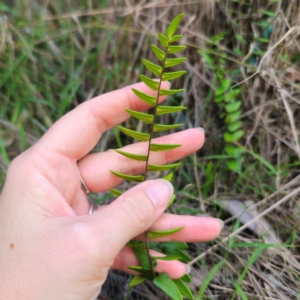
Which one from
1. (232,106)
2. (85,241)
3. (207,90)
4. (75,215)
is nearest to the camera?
(85,241)

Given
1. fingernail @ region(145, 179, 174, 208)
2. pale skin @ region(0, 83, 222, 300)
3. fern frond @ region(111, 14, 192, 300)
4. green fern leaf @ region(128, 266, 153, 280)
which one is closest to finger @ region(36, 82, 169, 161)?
pale skin @ region(0, 83, 222, 300)

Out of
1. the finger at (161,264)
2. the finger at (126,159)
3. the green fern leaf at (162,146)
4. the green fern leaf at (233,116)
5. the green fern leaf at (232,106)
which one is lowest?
the finger at (161,264)

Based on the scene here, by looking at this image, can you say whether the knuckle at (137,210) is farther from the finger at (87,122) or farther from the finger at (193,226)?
the finger at (87,122)

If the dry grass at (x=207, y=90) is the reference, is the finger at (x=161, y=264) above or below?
below

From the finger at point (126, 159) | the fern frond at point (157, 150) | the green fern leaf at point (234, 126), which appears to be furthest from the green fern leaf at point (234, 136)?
the fern frond at point (157, 150)

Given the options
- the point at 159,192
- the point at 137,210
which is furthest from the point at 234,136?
the point at 137,210

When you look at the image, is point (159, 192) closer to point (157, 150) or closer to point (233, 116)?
point (157, 150)

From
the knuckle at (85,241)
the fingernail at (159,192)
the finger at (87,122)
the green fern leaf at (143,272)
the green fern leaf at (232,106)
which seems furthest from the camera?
the green fern leaf at (232,106)
